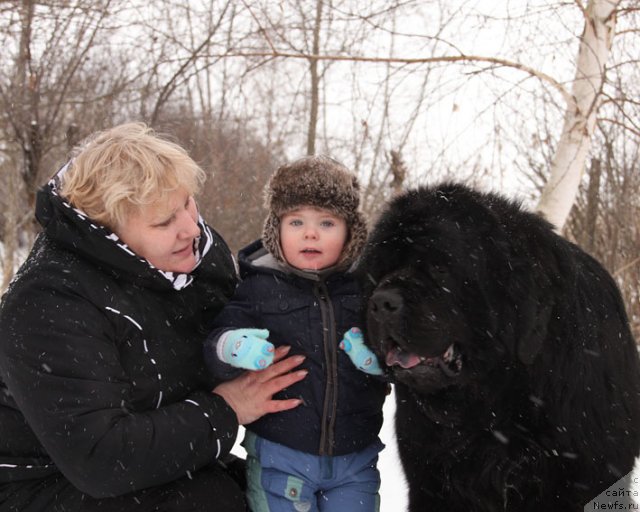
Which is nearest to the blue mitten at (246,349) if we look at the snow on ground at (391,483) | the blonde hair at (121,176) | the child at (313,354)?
the child at (313,354)

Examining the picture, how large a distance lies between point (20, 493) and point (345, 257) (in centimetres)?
158

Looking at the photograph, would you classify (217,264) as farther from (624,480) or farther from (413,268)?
(624,480)

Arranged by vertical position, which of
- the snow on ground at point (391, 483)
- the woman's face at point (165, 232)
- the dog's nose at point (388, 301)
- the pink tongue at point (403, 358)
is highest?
the woman's face at point (165, 232)

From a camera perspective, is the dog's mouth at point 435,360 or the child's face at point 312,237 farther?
the child's face at point 312,237

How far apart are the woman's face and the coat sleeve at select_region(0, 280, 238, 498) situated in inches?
12.5

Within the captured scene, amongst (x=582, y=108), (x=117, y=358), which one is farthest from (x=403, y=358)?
(x=582, y=108)

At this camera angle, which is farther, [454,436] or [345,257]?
[345,257]

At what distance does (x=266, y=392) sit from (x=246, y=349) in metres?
0.31

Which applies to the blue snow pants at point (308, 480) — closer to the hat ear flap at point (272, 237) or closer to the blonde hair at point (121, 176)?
the hat ear flap at point (272, 237)

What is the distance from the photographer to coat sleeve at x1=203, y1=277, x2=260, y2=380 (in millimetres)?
2562

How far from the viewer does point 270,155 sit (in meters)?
12.8

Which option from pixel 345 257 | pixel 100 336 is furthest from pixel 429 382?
pixel 100 336

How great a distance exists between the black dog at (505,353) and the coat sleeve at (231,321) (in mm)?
607

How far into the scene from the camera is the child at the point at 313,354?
262 centimetres
